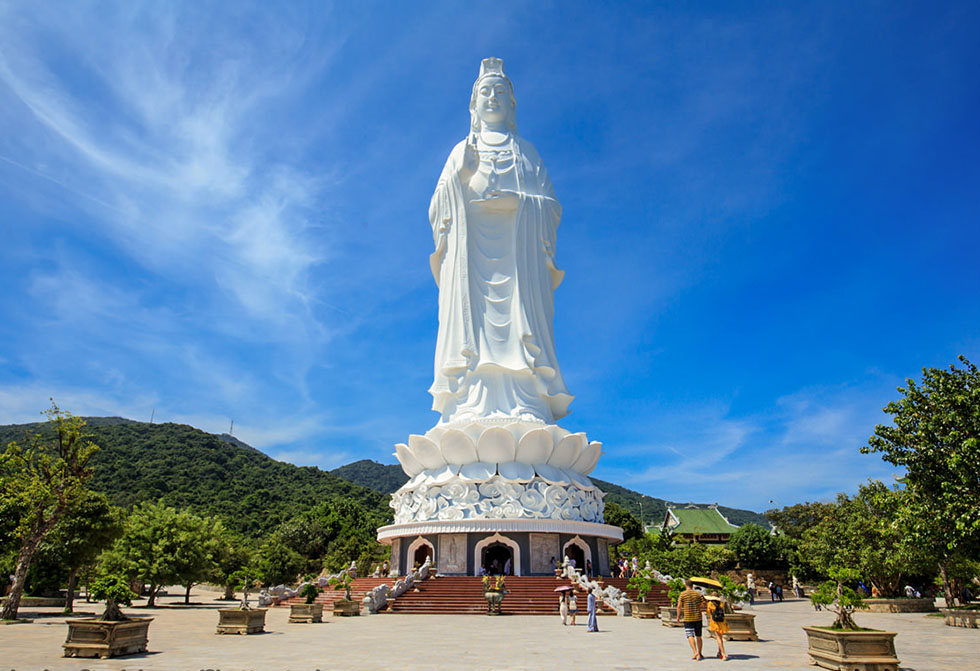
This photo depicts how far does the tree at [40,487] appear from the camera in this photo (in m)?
14.9

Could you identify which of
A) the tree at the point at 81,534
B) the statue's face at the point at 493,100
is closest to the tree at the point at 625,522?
the statue's face at the point at 493,100

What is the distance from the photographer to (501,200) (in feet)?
86.3

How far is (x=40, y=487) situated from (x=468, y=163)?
709 inches

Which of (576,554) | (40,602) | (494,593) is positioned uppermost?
(576,554)

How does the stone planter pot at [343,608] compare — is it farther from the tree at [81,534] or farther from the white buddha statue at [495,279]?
the white buddha statue at [495,279]

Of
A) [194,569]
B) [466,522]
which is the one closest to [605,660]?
[466,522]

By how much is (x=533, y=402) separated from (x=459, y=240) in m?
7.05

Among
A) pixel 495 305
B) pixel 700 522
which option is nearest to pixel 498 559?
pixel 495 305

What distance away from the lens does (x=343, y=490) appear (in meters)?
56.3

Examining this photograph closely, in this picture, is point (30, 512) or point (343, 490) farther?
point (343, 490)

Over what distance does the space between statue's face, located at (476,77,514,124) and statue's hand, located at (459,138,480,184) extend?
243cm

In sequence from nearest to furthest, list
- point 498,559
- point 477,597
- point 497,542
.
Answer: point 477,597 < point 497,542 < point 498,559

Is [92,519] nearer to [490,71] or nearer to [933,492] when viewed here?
[933,492]

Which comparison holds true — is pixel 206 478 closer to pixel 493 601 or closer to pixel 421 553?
pixel 421 553
